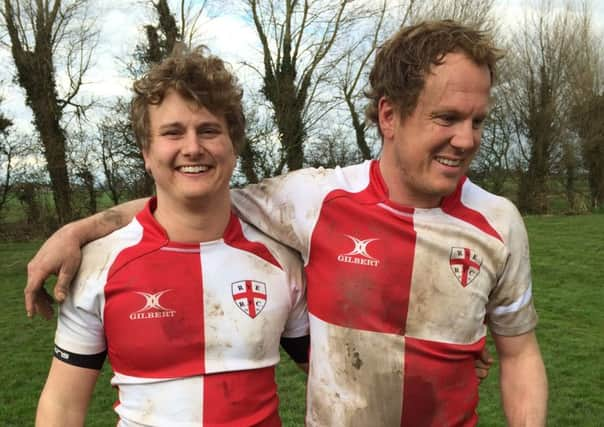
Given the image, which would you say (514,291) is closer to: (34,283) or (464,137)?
(464,137)

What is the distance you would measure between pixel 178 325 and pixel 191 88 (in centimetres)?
79

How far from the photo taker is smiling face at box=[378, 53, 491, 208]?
6.01 feet

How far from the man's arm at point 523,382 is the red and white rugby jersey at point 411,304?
Answer: 0.21 ft

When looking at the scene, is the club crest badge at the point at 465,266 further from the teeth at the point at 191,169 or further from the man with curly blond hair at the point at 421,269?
the teeth at the point at 191,169

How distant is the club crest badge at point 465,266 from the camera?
6.31ft

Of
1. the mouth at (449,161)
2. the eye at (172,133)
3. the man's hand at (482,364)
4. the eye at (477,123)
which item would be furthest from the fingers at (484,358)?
the eye at (172,133)

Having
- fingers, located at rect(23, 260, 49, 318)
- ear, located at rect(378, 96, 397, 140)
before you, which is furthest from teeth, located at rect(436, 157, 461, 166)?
fingers, located at rect(23, 260, 49, 318)

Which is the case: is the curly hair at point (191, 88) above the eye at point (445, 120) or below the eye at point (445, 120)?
above

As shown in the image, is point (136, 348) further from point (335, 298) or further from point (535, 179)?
point (535, 179)

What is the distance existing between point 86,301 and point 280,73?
2129cm

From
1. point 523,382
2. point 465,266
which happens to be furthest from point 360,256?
point 523,382

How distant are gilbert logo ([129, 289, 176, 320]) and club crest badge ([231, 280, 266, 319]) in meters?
0.22

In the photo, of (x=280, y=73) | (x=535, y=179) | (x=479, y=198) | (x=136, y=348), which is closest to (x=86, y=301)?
(x=136, y=348)

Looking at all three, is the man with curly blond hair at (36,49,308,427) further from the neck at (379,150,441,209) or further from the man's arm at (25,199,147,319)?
the neck at (379,150,441,209)
